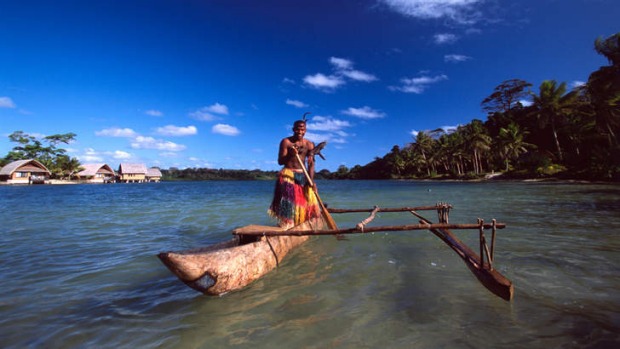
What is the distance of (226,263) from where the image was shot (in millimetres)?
3445

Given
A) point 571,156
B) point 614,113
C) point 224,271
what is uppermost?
point 614,113

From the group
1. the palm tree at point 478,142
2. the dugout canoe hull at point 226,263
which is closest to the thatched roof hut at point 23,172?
the dugout canoe hull at point 226,263

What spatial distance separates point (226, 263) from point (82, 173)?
8083 cm

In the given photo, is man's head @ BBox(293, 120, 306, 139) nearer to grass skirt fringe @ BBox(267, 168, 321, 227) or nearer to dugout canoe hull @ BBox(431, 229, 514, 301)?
grass skirt fringe @ BBox(267, 168, 321, 227)

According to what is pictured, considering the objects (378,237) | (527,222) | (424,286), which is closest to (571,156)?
(527,222)

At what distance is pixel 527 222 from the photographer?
8.87 m

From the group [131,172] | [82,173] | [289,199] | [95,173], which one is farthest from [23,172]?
[289,199]

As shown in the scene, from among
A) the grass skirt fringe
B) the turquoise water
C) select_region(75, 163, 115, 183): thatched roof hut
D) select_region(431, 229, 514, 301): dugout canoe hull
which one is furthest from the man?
select_region(75, 163, 115, 183): thatched roof hut

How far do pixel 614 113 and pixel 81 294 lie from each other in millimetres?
46056

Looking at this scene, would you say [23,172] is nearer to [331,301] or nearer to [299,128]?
[299,128]

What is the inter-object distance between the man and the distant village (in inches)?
2586

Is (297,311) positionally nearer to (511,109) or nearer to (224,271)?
(224,271)

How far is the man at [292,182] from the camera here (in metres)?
5.78

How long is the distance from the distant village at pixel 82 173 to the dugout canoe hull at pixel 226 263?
218ft
